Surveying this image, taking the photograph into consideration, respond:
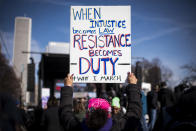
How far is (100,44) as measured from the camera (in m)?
3.70

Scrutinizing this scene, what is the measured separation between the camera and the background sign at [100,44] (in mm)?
3623

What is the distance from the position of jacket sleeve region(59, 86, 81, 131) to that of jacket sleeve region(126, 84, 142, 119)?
0.55 metres

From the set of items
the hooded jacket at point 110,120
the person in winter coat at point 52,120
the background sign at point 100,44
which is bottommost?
the person in winter coat at point 52,120

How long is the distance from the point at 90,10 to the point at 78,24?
32 cm

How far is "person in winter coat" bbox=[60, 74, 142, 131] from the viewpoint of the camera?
2018 millimetres

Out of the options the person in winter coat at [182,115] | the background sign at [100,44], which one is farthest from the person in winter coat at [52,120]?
the person in winter coat at [182,115]

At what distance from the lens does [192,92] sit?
173 centimetres

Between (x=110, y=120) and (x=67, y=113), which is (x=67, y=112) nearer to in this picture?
(x=67, y=113)

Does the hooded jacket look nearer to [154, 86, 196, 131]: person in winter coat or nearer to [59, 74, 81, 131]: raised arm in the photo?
[59, 74, 81, 131]: raised arm

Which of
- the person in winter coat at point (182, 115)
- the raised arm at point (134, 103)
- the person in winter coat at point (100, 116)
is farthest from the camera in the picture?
the raised arm at point (134, 103)

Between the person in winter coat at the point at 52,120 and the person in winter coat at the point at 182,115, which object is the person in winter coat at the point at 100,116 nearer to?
the person in winter coat at the point at 182,115

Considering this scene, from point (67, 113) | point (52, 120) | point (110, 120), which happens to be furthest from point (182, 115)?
point (52, 120)

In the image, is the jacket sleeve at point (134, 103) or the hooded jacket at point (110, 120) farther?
the jacket sleeve at point (134, 103)

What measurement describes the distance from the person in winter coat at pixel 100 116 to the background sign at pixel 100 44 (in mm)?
1121
